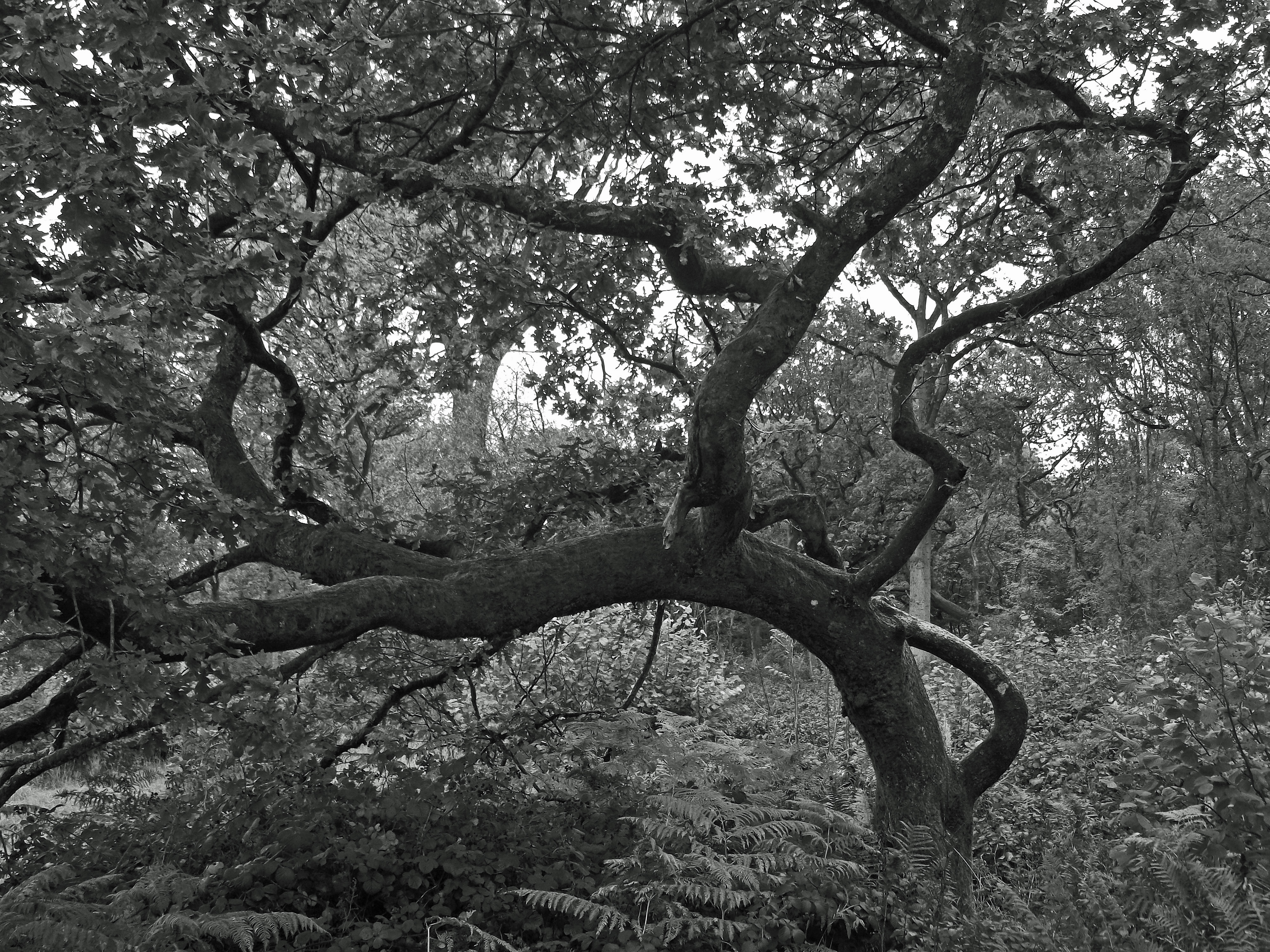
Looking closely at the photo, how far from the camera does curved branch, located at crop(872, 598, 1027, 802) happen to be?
20.0ft

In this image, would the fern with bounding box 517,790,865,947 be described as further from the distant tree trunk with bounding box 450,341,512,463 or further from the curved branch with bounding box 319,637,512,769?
the distant tree trunk with bounding box 450,341,512,463

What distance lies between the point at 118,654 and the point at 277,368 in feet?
9.96

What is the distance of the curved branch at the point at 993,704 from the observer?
6.10 m

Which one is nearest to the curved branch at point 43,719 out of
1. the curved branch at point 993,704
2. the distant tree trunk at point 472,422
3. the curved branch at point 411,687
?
the curved branch at point 411,687

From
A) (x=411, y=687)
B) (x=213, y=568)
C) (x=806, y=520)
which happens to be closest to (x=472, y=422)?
(x=411, y=687)

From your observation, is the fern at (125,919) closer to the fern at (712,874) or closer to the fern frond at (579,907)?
the fern frond at (579,907)

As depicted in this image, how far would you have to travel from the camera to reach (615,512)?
22.6 feet

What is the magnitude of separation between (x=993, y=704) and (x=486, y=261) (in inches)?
184

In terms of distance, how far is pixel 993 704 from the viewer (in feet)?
20.4

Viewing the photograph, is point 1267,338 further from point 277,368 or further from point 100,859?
point 100,859

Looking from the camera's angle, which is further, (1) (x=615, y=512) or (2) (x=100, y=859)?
(1) (x=615, y=512)

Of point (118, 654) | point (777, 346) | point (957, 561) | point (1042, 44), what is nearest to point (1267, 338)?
point (957, 561)

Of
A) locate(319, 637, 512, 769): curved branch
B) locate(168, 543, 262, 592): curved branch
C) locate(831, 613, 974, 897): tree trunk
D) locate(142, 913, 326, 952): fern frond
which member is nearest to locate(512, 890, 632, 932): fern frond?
locate(142, 913, 326, 952): fern frond

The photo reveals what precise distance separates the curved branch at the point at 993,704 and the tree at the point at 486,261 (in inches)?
1.0
